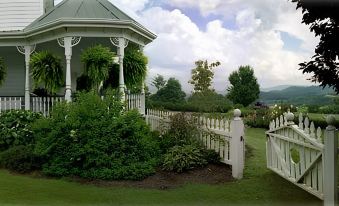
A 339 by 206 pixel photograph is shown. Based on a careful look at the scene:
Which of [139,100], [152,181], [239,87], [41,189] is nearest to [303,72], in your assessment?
[152,181]

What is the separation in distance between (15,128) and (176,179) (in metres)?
5.63

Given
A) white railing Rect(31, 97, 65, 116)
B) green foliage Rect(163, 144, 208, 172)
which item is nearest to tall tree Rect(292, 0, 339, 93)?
green foliage Rect(163, 144, 208, 172)

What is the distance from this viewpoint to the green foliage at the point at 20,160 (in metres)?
9.27

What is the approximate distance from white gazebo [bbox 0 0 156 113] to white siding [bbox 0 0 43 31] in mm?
153

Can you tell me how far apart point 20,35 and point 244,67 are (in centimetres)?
2626

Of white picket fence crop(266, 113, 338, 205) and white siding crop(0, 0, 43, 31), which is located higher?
white siding crop(0, 0, 43, 31)

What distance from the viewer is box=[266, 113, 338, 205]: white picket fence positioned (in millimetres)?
5875

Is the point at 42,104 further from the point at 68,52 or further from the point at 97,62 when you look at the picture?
the point at 97,62

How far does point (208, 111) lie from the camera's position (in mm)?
10812

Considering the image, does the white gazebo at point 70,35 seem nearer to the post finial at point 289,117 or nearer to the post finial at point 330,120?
the post finial at point 289,117

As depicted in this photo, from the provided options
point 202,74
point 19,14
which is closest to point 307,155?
point 19,14

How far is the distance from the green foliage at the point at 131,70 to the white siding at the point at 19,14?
486 cm

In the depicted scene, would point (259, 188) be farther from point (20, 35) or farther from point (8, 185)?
point (20, 35)

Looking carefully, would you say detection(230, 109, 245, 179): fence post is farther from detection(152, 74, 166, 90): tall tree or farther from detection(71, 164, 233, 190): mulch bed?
detection(152, 74, 166, 90): tall tree
